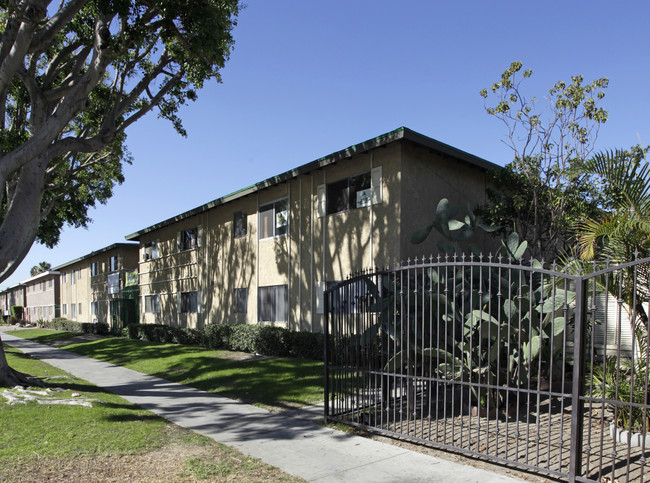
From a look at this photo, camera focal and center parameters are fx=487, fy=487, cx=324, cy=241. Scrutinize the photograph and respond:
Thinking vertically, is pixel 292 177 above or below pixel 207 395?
above

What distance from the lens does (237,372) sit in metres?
12.8

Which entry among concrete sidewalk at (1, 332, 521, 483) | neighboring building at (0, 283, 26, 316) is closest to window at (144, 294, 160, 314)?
concrete sidewalk at (1, 332, 521, 483)

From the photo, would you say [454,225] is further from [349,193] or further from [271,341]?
[271,341]

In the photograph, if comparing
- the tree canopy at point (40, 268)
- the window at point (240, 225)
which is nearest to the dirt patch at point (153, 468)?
the window at point (240, 225)

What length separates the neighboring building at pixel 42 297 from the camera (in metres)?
56.4

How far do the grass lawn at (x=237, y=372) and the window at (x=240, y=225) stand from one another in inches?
193

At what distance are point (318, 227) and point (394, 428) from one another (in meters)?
9.59

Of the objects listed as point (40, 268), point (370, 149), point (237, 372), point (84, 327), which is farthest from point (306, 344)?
point (40, 268)

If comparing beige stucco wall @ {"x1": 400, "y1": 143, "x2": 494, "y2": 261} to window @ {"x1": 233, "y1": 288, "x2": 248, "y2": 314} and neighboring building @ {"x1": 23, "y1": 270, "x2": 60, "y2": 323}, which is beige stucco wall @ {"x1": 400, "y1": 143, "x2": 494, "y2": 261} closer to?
window @ {"x1": 233, "y1": 288, "x2": 248, "y2": 314}

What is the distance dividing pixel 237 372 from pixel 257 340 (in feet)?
11.0

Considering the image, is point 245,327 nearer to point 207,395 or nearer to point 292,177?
point 292,177

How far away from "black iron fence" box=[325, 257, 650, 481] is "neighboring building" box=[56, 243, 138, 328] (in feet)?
90.4

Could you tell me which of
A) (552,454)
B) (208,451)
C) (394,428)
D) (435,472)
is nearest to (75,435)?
(208,451)

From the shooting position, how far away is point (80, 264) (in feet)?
152
